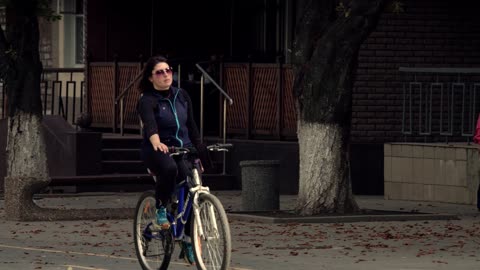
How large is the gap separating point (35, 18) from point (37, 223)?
2460mm

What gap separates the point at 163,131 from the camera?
12906 mm

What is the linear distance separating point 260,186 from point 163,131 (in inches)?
266

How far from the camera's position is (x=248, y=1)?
28.8 m

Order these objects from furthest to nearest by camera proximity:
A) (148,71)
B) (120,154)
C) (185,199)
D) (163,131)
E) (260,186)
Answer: (120,154)
(260,186)
(148,71)
(163,131)
(185,199)

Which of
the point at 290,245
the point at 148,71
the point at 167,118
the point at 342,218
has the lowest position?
the point at 290,245

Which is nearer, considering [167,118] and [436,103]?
[167,118]

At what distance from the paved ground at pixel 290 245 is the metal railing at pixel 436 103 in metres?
3.17

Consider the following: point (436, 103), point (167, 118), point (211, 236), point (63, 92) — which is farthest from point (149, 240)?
point (63, 92)

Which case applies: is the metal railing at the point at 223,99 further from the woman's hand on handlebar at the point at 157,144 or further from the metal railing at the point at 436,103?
the woman's hand on handlebar at the point at 157,144

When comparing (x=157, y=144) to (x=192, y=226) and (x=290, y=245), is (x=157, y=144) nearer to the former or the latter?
(x=192, y=226)

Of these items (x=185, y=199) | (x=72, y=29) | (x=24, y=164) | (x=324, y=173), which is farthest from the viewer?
(x=72, y=29)

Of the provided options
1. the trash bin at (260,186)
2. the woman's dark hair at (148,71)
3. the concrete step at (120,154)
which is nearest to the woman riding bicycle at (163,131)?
the woman's dark hair at (148,71)

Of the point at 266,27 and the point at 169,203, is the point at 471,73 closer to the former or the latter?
the point at 266,27

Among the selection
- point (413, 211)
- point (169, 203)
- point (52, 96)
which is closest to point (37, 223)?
point (413, 211)
